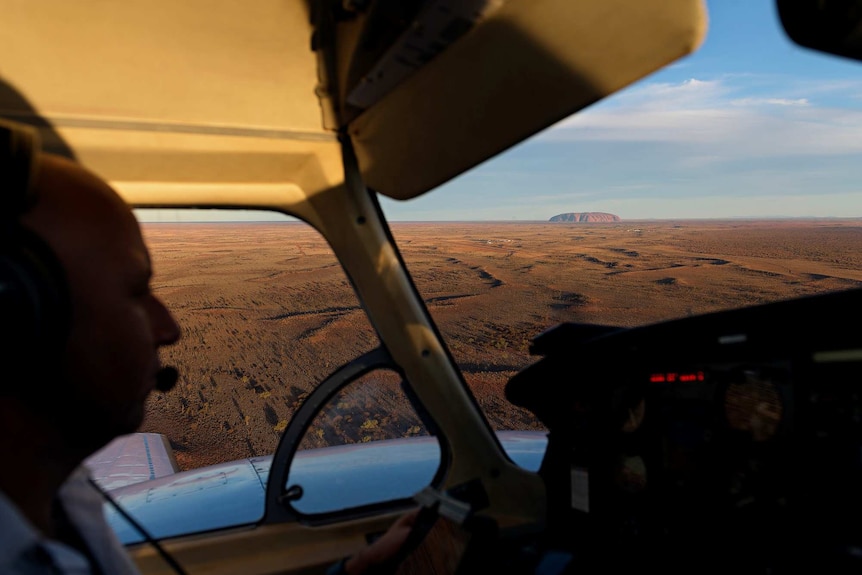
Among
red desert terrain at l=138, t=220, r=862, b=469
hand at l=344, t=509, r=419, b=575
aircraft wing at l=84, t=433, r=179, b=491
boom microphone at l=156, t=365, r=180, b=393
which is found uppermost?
boom microphone at l=156, t=365, r=180, b=393

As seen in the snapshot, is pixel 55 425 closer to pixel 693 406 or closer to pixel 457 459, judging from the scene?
pixel 693 406

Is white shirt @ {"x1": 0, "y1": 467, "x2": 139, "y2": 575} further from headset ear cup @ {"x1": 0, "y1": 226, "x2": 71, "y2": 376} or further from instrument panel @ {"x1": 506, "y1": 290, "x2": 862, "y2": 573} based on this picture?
instrument panel @ {"x1": 506, "y1": 290, "x2": 862, "y2": 573}

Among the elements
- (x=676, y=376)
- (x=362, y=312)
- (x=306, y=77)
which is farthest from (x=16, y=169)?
(x=362, y=312)

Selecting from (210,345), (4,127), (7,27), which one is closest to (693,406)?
(4,127)

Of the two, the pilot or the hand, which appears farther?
the hand

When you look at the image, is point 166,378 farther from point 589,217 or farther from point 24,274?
point 589,217

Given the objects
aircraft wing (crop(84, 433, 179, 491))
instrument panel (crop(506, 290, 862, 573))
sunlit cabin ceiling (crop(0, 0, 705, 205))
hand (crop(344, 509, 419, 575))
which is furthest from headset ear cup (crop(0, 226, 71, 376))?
aircraft wing (crop(84, 433, 179, 491))
